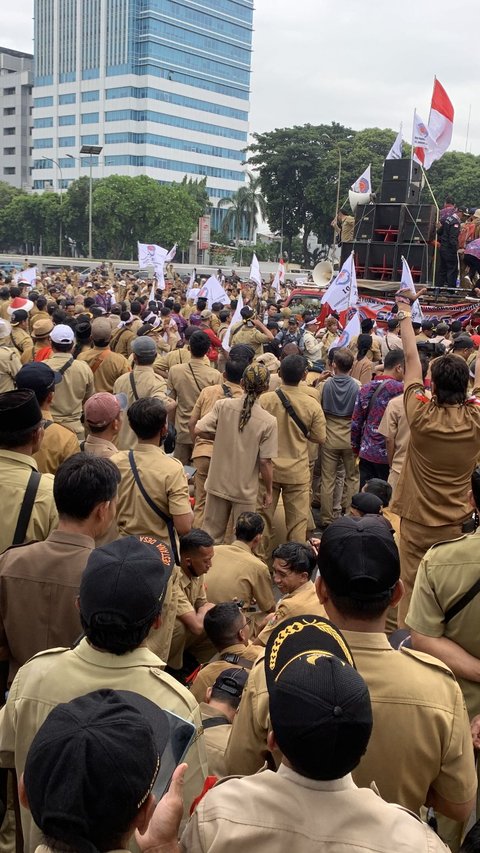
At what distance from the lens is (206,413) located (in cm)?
650

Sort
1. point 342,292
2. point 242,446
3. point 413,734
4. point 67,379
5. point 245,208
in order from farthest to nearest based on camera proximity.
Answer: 1. point 245,208
2. point 342,292
3. point 67,379
4. point 242,446
5. point 413,734

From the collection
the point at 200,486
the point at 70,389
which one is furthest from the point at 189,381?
the point at 70,389

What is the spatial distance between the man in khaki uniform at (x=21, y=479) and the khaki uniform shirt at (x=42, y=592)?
1.64 feet

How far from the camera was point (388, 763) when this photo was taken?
2146mm

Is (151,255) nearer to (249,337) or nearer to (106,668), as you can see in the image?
(249,337)

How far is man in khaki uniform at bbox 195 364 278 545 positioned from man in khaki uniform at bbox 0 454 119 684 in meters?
2.71

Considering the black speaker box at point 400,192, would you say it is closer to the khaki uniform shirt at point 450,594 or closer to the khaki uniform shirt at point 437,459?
the khaki uniform shirt at point 437,459

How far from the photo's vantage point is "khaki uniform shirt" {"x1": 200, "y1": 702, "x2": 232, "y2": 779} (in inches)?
104

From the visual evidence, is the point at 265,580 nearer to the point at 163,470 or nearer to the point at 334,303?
the point at 163,470

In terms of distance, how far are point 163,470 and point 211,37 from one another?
112471mm

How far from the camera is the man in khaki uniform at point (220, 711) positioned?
2678 millimetres

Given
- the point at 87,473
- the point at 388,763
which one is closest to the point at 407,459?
the point at 87,473

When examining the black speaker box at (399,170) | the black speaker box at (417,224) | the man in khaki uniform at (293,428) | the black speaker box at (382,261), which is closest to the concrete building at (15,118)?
the black speaker box at (399,170)

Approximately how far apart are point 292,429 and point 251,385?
2.90 ft
